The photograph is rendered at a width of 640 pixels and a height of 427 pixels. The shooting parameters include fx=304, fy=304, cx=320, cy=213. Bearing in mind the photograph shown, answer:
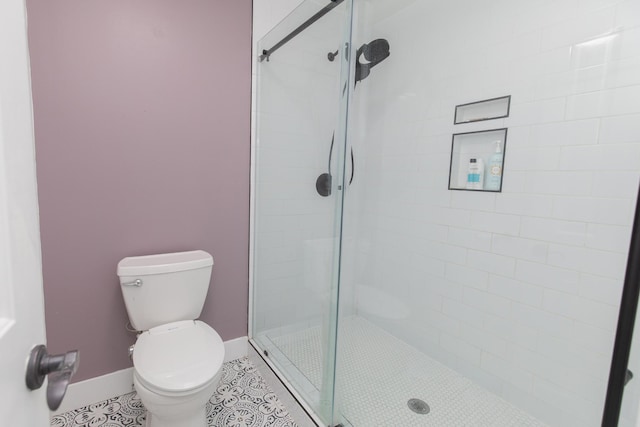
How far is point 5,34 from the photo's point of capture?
1.28 feet

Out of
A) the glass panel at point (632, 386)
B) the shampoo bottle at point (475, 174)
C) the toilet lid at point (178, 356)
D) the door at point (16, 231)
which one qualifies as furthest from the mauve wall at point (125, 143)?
the glass panel at point (632, 386)

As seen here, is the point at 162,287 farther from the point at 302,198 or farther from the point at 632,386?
the point at 632,386

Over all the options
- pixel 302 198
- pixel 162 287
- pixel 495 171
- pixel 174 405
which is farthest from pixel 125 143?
pixel 495 171

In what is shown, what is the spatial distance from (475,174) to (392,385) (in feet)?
4.15

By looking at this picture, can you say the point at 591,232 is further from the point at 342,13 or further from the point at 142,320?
the point at 142,320

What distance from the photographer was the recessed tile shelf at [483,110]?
1.57 metres

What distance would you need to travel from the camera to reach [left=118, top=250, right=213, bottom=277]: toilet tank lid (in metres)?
1.41

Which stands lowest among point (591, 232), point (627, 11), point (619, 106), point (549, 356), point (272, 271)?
point (549, 356)

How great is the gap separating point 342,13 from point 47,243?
5.54 feet

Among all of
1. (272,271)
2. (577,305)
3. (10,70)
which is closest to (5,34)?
(10,70)

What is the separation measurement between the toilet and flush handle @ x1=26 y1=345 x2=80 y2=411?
0.74 meters

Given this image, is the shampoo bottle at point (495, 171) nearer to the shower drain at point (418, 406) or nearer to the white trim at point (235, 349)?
the shower drain at point (418, 406)

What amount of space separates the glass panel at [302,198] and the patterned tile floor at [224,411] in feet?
0.51

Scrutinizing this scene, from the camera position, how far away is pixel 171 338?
1370mm
